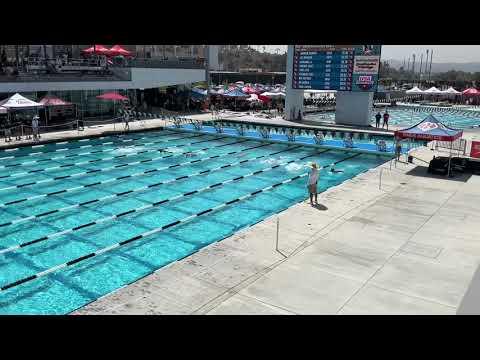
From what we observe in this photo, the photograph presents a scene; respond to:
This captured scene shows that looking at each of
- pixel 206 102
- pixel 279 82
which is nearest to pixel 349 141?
pixel 206 102

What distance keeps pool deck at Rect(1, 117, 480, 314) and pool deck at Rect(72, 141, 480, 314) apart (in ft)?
0.06

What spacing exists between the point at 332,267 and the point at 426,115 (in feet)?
128

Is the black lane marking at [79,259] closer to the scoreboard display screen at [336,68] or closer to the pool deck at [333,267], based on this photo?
the pool deck at [333,267]

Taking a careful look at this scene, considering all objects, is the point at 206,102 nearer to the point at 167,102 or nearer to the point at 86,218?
the point at 167,102

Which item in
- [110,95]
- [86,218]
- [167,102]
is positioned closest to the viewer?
[86,218]

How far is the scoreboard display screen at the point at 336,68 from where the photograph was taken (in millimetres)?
28594

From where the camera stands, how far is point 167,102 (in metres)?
39.7

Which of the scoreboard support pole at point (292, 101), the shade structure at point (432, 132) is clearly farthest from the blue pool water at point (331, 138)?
the shade structure at point (432, 132)

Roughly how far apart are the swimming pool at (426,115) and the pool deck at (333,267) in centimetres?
2335

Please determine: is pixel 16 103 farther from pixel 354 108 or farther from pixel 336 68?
pixel 354 108

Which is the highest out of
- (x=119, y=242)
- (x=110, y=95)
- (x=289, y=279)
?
(x=110, y=95)

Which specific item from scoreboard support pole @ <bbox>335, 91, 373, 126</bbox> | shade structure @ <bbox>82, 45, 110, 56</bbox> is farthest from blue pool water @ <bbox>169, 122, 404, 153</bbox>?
shade structure @ <bbox>82, 45, 110, 56</bbox>
